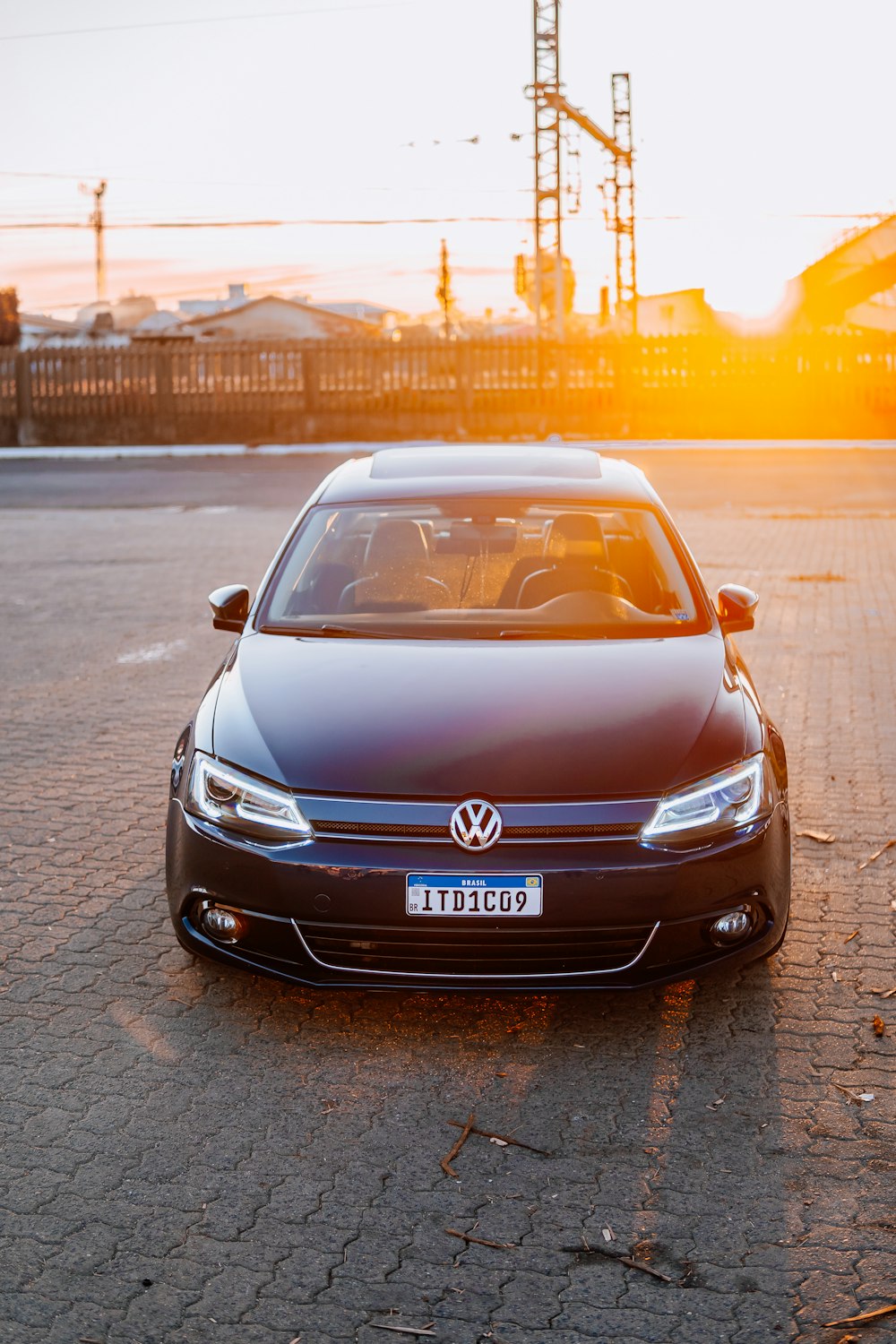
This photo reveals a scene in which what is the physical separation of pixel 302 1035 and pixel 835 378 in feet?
111

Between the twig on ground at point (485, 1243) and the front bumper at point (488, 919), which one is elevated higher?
the front bumper at point (488, 919)

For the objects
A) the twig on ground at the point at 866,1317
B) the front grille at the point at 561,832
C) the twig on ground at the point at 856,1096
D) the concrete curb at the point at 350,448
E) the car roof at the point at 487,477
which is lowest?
the twig on ground at the point at 866,1317

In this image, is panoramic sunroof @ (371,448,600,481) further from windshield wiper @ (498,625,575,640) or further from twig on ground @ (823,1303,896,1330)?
twig on ground @ (823,1303,896,1330)

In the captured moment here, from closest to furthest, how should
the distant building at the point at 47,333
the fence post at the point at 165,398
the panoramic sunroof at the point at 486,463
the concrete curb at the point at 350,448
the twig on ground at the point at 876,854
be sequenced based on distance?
1. the twig on ground at the point at 876,854
2. the panoramic sunroof at the point at 486,463
3. the concrete curb at the point at 350,448
4. the fence post at the point at 165,398
5. the distant building at the point at 47,333

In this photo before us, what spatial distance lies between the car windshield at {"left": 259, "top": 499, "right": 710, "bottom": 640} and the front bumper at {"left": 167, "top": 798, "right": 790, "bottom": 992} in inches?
51.6

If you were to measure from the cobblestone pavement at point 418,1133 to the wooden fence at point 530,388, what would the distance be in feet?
98.3

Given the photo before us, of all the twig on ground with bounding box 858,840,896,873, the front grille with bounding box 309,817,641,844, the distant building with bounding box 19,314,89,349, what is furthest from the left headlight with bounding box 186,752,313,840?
the distant building with bounding box 19,314,89,349

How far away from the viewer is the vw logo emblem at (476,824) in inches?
151

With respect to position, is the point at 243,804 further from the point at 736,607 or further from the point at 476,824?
the point at 736,607

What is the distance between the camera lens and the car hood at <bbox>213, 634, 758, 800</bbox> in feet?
13.1

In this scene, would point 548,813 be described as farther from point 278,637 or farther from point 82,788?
point 82,788

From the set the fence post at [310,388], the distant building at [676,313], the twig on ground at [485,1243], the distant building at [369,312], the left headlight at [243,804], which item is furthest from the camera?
the distant building at [369,312]

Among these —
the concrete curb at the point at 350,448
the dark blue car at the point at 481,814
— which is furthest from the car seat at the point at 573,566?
the concrete curb at the point at 350,448

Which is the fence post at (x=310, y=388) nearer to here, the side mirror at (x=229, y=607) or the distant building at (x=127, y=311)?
the side mirror at (x=229, y=607)
